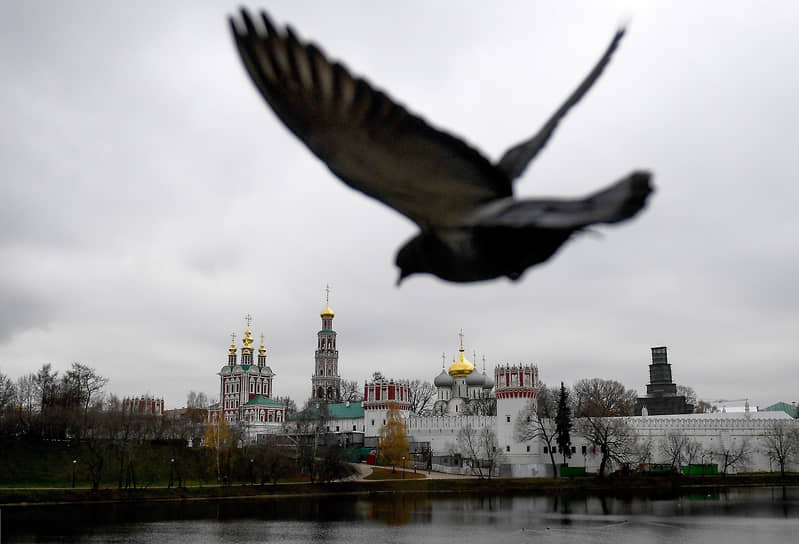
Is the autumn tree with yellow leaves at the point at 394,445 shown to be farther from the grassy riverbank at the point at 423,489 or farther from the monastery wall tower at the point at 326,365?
the monastery wall tower at the point at 326,365

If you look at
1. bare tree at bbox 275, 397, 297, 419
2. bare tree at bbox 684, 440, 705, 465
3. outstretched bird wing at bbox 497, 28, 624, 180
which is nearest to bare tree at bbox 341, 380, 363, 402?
bare tree at bbox 275, 397, 297, 419

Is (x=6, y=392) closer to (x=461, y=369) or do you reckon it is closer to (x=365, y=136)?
(x=461, y=369)

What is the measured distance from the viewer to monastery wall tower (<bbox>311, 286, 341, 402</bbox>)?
91625mm

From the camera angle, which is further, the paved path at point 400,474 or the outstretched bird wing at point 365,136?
the paved path at point 400,474

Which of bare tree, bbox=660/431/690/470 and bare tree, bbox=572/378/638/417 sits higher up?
bare tree, bbox=572/378/638/417

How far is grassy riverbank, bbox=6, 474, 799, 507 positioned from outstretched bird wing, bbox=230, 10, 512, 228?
4238cm

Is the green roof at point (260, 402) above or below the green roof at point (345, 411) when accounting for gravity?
above

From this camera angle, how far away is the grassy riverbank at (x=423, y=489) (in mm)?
41094

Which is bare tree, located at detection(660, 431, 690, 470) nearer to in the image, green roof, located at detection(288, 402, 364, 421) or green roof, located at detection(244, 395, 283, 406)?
green roof, located at detection(288, 402, 364, 421)

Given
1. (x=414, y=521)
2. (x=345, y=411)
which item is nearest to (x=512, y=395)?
(x=345, y=411)

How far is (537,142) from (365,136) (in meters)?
0.77

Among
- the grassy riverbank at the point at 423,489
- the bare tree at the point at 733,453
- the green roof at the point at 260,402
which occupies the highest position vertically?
the green roof at the point at 260,402

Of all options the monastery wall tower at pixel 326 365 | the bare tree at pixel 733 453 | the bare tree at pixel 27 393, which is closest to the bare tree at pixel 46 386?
the bare tree at pixel 27 393

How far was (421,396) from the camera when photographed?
9431 centimetres
